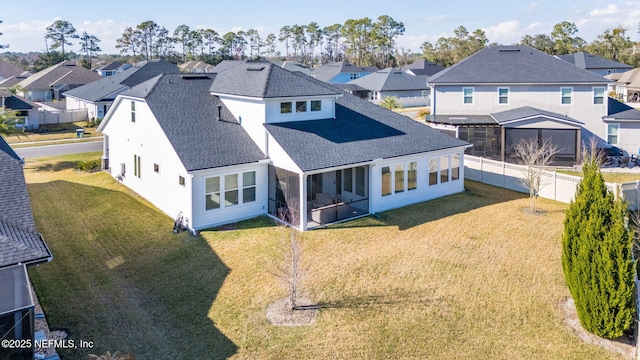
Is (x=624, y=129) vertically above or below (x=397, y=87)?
below

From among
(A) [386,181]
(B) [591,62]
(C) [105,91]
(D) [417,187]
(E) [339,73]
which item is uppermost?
(E) [339,73]

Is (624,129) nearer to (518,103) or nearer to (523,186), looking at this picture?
(518,103)

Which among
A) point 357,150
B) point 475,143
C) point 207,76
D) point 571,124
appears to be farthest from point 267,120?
point 571,124

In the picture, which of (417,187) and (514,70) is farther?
(514,70)

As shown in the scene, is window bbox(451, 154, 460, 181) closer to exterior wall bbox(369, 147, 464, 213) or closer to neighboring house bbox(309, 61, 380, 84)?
exterior wall bbox(369, 147, 464, 213)

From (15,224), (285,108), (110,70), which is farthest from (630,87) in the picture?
(110,70)

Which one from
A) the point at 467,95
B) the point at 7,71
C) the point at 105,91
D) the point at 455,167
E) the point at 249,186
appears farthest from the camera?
the point at 7,71

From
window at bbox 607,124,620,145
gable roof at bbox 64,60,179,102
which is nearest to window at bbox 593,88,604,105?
window at bbox 607,124,620,145
